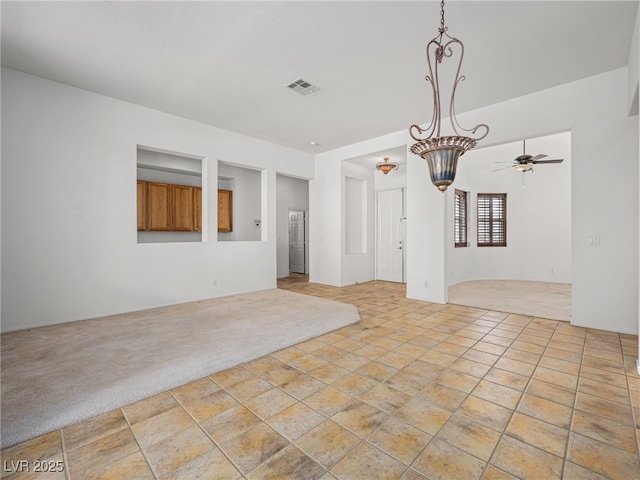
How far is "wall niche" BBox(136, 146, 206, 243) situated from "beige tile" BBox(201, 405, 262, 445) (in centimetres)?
517

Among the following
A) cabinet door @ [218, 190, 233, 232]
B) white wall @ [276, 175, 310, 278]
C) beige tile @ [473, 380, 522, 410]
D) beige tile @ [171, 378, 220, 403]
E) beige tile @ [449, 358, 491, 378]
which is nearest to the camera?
beige tile @ [473, 380, 522, 410]

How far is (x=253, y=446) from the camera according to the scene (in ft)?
5.50

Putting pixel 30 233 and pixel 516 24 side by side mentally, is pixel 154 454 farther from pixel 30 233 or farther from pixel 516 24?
pixel 516 24

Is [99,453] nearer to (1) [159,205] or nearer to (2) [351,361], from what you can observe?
(2) [351,361]

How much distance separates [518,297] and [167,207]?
25.2 feet

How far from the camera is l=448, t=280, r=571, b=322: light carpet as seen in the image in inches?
185

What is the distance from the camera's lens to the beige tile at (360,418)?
183cm

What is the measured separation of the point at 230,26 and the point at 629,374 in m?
4.68

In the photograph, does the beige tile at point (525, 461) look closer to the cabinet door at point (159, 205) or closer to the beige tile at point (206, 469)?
the beige tile at point (206, 469)

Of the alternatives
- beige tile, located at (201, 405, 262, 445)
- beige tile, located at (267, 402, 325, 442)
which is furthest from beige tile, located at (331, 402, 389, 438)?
beige tile, located at (201, 405, 262, 445)

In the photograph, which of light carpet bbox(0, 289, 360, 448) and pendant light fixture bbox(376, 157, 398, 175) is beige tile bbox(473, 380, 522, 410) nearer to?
light carpet bbox(0, 289, 360, 448)

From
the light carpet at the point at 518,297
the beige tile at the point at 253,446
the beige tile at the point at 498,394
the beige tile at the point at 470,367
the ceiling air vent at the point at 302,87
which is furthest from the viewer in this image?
the light carpet at the point at 518,297

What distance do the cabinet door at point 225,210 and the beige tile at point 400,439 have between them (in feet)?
21.5

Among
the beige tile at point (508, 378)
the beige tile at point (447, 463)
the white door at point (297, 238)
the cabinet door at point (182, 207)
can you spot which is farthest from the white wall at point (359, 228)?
the beige tile at point (447, 463)
